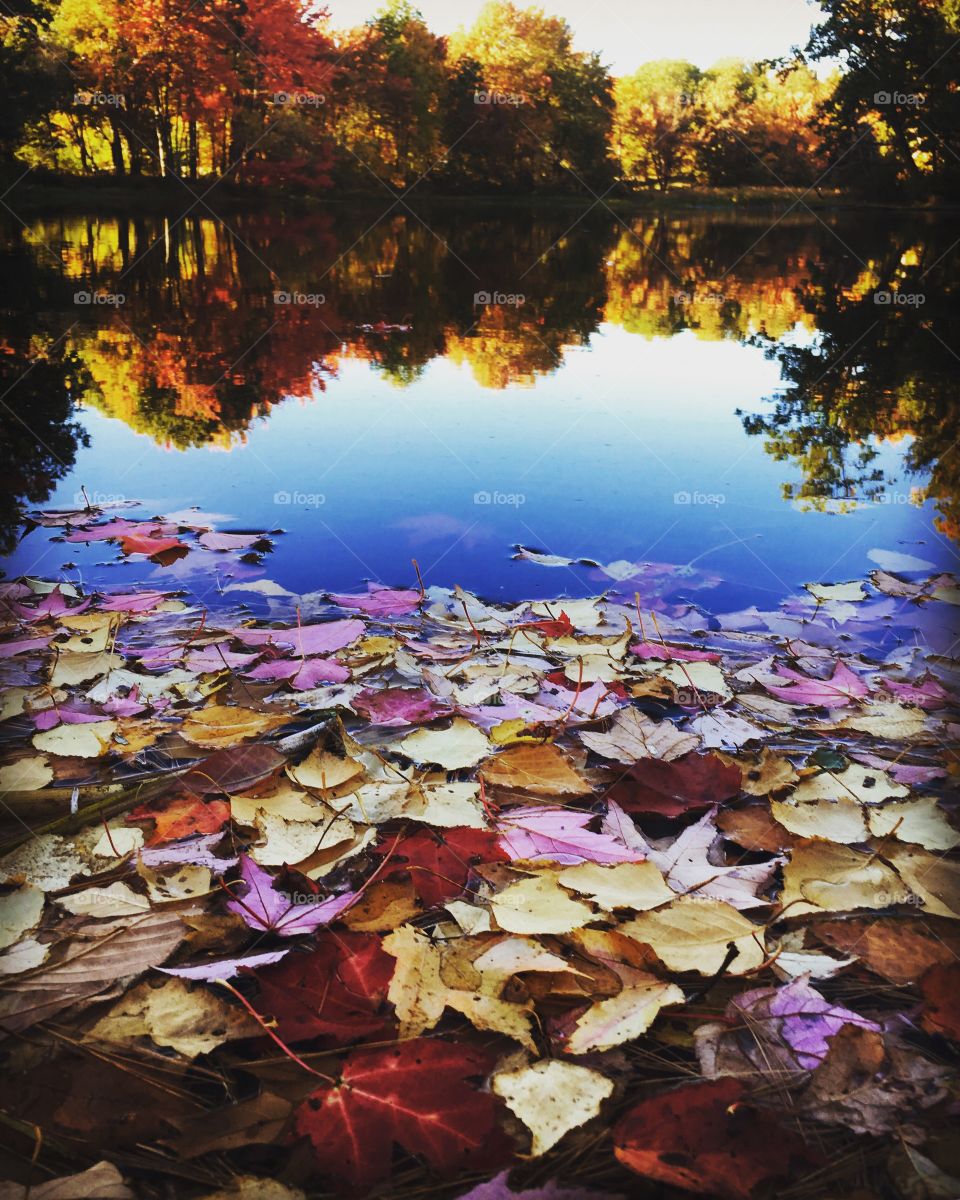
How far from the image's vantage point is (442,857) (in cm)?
108

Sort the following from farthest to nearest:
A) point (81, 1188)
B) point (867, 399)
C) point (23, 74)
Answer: point (23, 74), point (867, 399), point (81, 1188)

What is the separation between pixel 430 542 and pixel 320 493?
1.92ft

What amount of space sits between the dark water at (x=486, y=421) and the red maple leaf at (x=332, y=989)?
4.90 ft

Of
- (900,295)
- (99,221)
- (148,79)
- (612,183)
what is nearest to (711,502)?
(900,295)

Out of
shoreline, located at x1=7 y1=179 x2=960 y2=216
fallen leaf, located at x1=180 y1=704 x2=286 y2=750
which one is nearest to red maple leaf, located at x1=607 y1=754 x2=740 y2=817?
fallen leaf, located at x1=180 y1=704 x2=286 y2=750

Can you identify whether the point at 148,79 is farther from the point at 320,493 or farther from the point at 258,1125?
the point at 258,1125

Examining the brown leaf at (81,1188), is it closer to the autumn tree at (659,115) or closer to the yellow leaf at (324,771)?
the yellow leaf at (324,771)

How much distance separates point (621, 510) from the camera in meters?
2.93

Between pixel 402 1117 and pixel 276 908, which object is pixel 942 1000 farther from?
pixel 276 908

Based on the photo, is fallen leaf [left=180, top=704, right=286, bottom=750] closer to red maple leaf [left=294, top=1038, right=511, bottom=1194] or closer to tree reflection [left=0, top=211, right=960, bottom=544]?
red maple leaf [left=294, top=1038, right=511, bottom=1194]

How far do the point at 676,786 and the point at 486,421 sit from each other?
2.85 m

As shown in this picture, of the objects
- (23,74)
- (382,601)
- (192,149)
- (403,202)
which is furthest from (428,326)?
(403,202)

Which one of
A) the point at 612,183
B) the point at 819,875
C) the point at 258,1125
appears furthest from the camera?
the point at 612,183

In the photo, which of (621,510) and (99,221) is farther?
(99,221)
